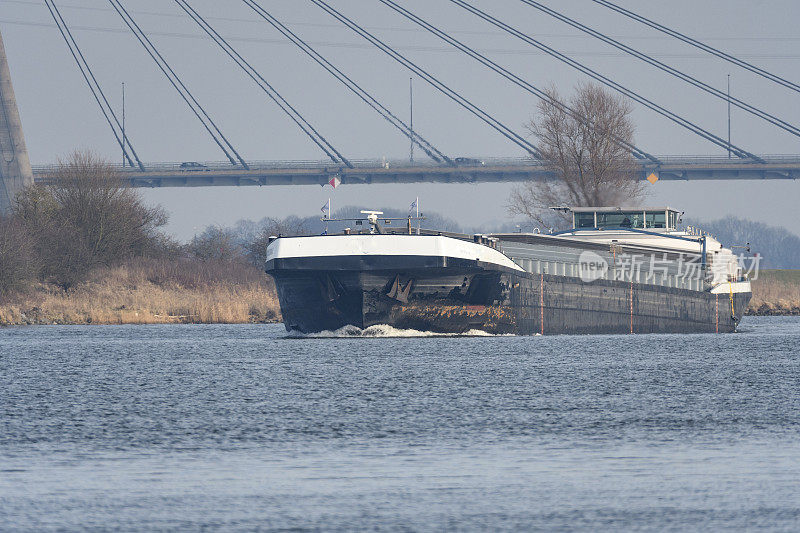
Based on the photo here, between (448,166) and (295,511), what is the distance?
362 ft

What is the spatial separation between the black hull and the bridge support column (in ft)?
122

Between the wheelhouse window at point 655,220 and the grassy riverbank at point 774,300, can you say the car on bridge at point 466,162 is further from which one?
the wheelhouse window at point 655,220

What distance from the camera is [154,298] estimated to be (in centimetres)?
5725

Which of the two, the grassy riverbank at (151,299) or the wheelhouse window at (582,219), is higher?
the wheelhouse window at (582,219)

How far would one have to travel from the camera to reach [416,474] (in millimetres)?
13836

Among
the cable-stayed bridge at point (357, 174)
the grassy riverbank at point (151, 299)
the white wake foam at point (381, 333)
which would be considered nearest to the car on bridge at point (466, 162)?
the cable-stayed bridge at point (357, 174)

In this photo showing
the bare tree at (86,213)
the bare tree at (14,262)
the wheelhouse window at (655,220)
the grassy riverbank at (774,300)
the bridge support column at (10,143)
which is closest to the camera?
the bare tree at (14,262)

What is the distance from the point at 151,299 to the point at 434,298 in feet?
74.2

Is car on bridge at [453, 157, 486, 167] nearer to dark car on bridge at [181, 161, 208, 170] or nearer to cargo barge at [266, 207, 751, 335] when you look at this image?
dark car on bridge at [181, 161, 208, 170]

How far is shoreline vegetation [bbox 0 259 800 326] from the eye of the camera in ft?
177

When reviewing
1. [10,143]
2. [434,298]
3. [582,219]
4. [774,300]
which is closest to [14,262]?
[434,298]

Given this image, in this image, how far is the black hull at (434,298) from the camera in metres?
37.0

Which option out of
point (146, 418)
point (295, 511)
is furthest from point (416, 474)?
point (146, 418)

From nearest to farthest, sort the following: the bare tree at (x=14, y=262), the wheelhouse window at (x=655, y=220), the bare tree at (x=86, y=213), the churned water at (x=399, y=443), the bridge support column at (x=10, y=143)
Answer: the churned water at (x=399, y=443)
the bare tree at (x=14, y=262)
the wheelhouse window at (x=655, y=220)
the bare tree at (x=86, y=213)
the bridge support column at (x=10, y=143)
